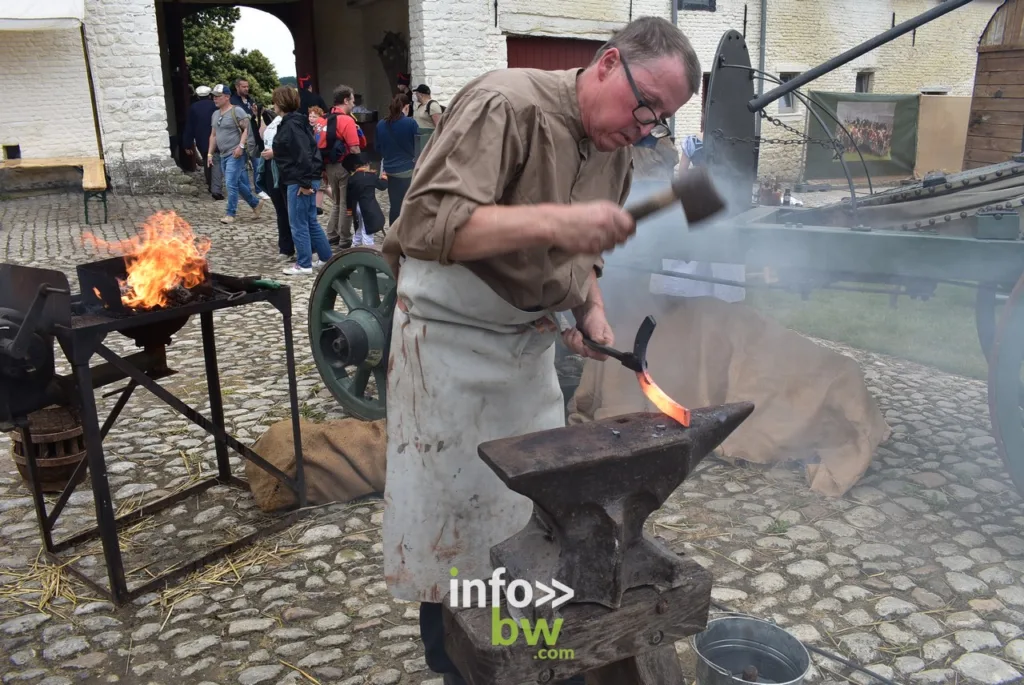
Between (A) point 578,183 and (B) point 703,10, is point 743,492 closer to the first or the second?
(A) point 578,183

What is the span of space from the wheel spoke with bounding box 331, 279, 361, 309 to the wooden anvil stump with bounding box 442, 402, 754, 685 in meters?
2.93

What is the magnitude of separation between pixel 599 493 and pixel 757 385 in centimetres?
288

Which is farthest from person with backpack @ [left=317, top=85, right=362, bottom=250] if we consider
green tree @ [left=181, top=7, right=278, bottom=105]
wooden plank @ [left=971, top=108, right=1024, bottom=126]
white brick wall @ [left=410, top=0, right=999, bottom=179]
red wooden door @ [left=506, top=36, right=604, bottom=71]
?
green tree @ [left=181, top=7, right=278, bottom=105]

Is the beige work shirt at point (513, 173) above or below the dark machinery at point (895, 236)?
above

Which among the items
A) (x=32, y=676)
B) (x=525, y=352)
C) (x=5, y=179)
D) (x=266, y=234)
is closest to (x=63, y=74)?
(x=5, y=179)

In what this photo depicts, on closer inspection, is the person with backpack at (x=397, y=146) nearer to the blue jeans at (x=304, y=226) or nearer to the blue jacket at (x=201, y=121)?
the blue jeans at (x=304, y=226)

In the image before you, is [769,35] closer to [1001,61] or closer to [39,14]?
[1001,61]

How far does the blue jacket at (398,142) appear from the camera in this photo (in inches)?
377

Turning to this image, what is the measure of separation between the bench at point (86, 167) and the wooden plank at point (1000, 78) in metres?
12.8

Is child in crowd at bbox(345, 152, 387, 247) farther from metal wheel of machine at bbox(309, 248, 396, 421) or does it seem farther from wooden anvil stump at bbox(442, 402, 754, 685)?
wooden anvil stump at bbox(442, 402, 754, 685)

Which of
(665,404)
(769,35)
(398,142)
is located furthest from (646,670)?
(769,35)

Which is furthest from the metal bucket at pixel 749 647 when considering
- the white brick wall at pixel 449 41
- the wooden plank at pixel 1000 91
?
the white brick wall at pixel 449 41

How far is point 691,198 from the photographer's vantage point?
79.4 inches

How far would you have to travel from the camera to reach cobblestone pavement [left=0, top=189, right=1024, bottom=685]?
2748 mm
